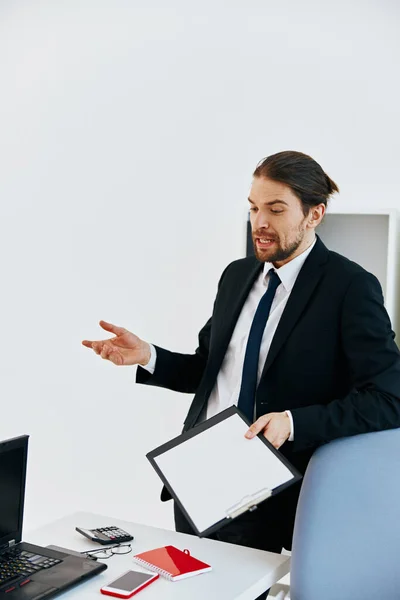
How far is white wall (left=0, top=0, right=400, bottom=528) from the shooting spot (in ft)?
10.9

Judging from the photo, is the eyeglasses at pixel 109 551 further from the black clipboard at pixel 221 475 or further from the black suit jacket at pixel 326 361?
the black suit jacket at pixel 326 361

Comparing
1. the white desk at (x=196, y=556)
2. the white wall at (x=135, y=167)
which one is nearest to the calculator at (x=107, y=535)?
the white desk at (x=196, y=556)

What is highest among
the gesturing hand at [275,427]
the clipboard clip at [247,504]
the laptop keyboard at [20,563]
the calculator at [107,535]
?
the gesturing hand at [275,427]

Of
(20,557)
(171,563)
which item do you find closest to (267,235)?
(171,563)

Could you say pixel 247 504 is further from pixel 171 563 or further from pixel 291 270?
pixel 291 270

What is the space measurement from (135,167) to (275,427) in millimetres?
2271

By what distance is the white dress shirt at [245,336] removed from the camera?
6.89ft

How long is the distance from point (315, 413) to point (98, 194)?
2.31 meters

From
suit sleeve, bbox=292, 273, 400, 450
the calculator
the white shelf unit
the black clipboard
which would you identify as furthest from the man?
the white shelf unit

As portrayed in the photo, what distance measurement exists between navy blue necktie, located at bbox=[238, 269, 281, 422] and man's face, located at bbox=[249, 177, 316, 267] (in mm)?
128

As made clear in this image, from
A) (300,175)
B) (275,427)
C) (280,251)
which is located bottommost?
(275,427)

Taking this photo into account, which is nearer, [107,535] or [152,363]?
[107,535]

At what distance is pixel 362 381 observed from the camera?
191cm

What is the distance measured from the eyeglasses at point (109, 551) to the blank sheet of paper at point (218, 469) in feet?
0.76
